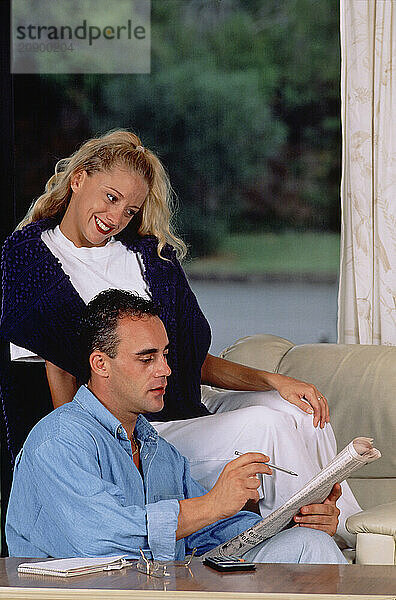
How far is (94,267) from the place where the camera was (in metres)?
3.20

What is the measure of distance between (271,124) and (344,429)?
117cm

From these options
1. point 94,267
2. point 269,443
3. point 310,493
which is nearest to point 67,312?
point 94,267

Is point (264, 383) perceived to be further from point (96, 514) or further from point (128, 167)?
point (96, 514)

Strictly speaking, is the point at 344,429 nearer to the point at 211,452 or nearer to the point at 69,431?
the point at 211,452

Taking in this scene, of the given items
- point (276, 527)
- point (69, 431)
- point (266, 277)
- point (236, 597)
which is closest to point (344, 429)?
point (266, 277)

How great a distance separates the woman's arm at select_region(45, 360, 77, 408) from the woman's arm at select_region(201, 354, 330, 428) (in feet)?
1.55

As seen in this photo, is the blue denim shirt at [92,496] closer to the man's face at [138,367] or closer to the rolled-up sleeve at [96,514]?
the rolled-up sleeve at [96,514]

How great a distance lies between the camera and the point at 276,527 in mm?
2080

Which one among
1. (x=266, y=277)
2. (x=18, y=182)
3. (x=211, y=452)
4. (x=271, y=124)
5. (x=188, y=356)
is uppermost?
(x=271, y=124)

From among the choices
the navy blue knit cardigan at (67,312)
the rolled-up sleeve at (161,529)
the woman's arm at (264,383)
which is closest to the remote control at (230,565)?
the rolled-up sleeve at (161,529)

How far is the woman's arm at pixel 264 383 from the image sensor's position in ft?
9.07

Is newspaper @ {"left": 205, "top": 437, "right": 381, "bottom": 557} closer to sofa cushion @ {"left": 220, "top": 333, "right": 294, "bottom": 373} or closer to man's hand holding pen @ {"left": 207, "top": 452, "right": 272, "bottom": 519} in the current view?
man's hand holding pen @ {"left": 207, "top": 452, "right": 272, "bottom": 519}

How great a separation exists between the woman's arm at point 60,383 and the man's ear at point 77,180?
64cm

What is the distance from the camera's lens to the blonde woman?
3133 millimetres
